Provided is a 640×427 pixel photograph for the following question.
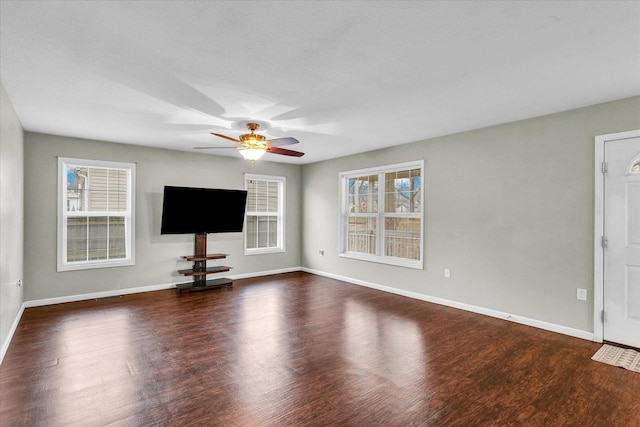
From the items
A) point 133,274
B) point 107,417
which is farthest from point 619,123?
point 133,274

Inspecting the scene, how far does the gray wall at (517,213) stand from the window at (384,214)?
0.74ft

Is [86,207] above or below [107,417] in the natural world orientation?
above

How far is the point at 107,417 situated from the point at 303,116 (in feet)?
10.8

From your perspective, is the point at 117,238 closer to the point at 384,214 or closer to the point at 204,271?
the point at 204,271

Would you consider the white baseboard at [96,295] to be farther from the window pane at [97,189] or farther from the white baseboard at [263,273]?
the window pane at [97,189]

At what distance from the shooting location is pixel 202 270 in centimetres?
602

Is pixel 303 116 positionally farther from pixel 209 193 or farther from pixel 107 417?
pixel 107 417

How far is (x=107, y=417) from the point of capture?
2.21 metres

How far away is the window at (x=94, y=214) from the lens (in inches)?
200

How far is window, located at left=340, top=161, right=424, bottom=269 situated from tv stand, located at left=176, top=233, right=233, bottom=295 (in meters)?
2.35

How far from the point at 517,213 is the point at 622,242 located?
3.36 ft

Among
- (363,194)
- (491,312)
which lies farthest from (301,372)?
(363,194)

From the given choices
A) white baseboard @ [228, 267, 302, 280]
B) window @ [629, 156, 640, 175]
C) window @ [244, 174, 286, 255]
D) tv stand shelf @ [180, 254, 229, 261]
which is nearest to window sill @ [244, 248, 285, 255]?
window @ [244, 174, 286, 255]

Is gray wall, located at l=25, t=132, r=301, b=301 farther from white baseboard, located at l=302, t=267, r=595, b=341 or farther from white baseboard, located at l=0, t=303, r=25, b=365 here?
white baseboard, located at l=302, t=267, r=595, b=341
